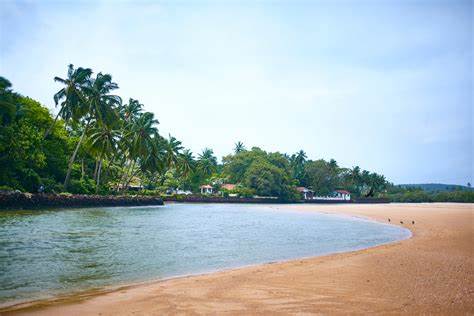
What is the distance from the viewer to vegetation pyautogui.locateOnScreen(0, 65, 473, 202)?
37094mm

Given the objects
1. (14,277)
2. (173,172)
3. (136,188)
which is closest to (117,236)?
(14,277)

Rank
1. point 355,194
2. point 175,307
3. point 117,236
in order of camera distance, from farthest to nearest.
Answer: point 355,194 → point 117,236 → point 175,307

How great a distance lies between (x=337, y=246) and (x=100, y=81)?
135 feet

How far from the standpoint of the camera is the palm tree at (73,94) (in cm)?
4412

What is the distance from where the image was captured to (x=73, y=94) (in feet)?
146

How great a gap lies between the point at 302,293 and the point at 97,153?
151ft

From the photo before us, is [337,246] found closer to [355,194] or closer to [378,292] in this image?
[378,292]

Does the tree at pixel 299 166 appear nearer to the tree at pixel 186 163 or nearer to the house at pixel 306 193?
the house at pixel 306 193

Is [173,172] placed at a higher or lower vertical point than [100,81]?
lower

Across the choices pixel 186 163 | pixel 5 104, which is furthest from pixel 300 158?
pixel 5 104

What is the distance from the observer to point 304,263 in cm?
1184

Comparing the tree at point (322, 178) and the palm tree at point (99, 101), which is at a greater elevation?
the palm tree at point (99, 101)

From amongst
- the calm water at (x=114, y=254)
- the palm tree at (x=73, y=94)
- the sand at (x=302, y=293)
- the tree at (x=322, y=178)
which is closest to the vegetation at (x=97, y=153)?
the palm tree at (x=73, y=94)

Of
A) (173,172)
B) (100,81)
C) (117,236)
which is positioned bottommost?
(117,236)
